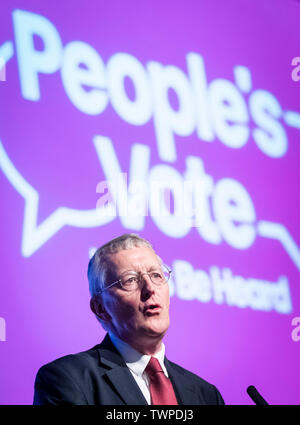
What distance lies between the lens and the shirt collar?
2.33 meters

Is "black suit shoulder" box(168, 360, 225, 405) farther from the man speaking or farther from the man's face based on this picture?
the man's face

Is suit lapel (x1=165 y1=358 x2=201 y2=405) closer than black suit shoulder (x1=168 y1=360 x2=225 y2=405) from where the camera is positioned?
Yes

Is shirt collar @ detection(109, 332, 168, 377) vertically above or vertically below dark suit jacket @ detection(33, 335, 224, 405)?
above

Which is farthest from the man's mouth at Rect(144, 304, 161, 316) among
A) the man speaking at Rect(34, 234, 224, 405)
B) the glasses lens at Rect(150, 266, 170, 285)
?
the glasses lens at Rect(150, 266, 170, 285)

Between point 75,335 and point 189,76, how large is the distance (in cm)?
137

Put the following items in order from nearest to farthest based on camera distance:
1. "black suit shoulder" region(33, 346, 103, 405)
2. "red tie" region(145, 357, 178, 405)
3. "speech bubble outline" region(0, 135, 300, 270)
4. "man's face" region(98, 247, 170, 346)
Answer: "black suit shoulder" region(33, 346, 103, 405) < "red tie" region(145, 357, 178, 405) < "man's face" region(98, 247, 170, 346) < "speech bubble outline" region(0, 135, 300, 270)

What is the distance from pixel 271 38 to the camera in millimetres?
3902

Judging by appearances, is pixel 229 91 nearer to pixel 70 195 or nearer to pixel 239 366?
pixel 70 195

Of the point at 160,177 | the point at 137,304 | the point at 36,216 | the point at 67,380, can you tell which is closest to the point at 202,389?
the point at 137,304

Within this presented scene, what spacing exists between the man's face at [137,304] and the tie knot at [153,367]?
0.08 meters

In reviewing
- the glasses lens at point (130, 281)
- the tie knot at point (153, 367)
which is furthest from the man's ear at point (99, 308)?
the tie knot at point (153, 367)

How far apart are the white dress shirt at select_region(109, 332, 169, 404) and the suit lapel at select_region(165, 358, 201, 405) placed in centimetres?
3
